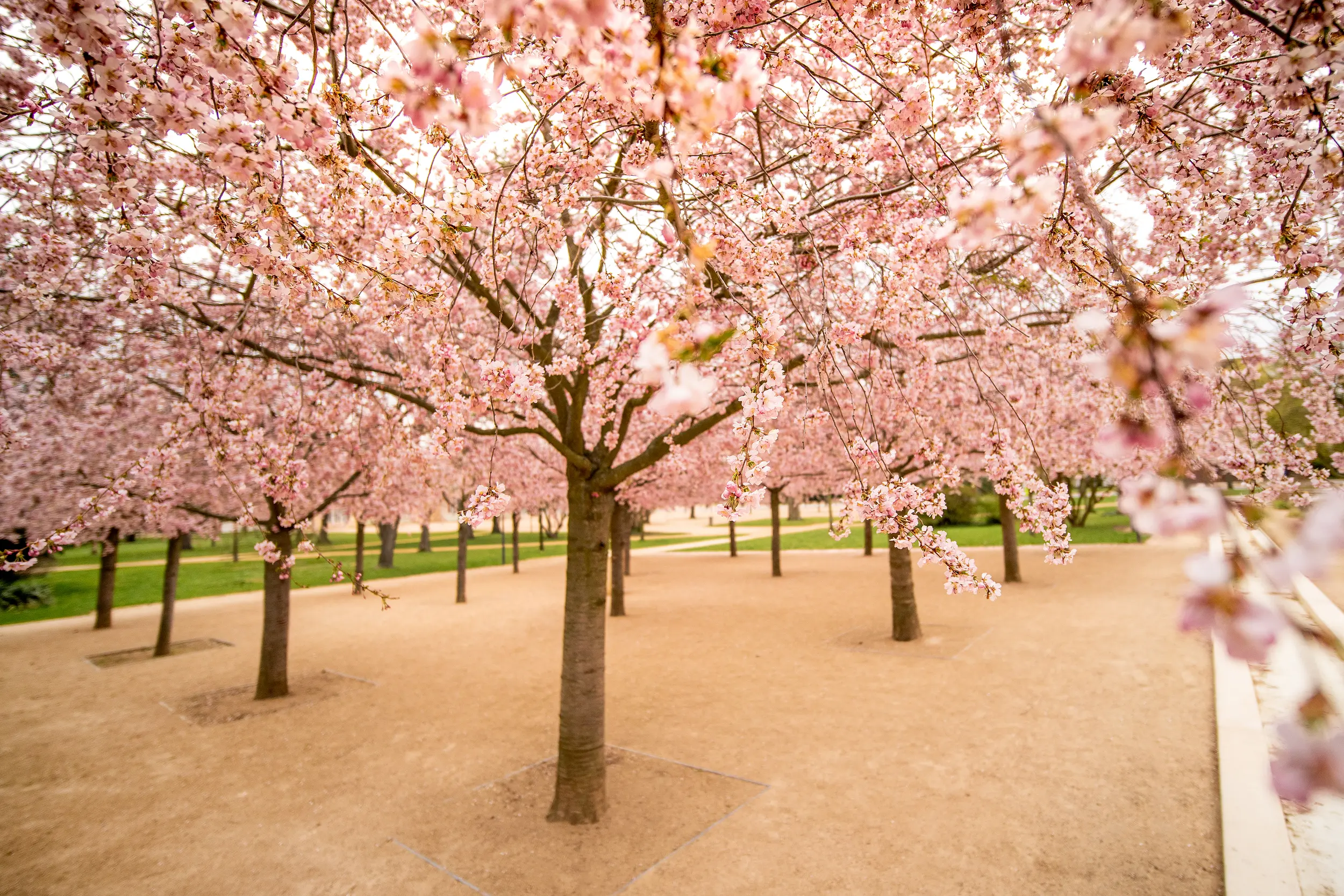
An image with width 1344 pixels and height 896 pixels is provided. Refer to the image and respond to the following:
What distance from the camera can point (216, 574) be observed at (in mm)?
22969

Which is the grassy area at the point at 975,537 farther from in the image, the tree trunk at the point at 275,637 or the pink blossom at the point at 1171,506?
the pink blossom at the point at 1171,506

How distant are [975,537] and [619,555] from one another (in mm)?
18783

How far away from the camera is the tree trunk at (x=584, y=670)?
4742 millimetres

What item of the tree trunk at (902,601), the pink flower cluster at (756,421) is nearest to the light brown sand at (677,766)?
the tree trunk at (902,601)

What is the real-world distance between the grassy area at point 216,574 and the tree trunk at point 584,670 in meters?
4.78

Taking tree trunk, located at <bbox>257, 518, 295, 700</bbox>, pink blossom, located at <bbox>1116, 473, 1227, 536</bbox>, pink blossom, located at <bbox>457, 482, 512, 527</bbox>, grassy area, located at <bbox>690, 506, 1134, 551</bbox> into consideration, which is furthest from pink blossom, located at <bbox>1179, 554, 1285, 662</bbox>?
grassy area, located at <bbox>690, 506, 1134, 551</bbox>

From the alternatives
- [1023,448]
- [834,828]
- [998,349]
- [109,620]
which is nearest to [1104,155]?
[998,349]

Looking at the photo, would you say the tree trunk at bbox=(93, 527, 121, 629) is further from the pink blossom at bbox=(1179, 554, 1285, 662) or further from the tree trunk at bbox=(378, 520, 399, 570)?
the pink blossom at bbox=(1179, 554, 1285, 662)

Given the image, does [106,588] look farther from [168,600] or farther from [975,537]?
[975,537]

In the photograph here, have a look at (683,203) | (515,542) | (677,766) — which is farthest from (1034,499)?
(515,542)

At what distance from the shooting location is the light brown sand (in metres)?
4.02

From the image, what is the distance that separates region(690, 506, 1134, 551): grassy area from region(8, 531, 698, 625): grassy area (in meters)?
5.61

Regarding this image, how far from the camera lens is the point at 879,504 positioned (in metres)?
3.28

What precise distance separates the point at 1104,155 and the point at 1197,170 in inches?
80.5
